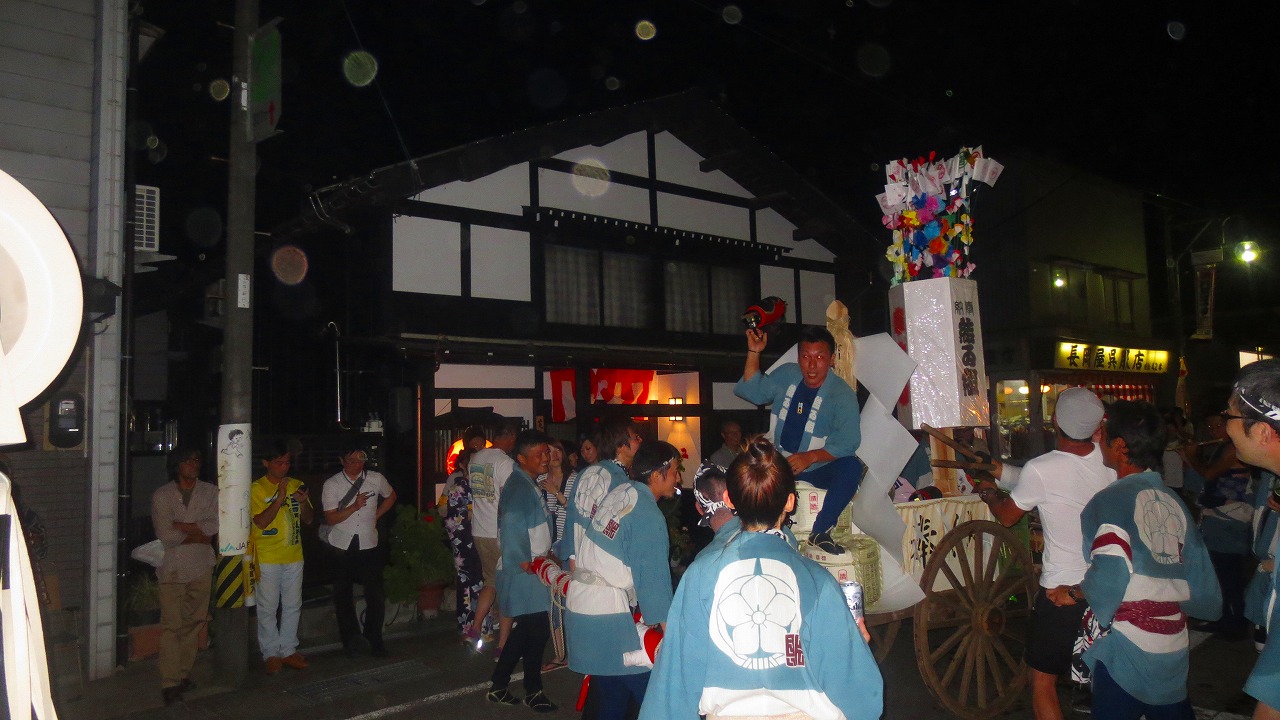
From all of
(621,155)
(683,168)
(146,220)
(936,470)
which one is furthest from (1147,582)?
(683,168)

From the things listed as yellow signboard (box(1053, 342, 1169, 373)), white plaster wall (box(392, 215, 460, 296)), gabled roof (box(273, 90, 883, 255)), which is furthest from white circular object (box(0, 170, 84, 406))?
yellow signboard (box(1053, 342, 1169, 373))

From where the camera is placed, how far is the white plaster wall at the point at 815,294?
1634 cm

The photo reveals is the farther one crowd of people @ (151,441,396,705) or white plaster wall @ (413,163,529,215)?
white plaster wall @ (413,163,529,215)

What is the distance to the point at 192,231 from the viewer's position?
11.2 meters

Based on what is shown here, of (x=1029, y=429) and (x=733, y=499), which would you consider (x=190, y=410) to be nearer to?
(x=733, y=499)

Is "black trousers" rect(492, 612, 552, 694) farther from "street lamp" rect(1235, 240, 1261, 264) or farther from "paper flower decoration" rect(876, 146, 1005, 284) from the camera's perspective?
"street lamp" rect(1235, 240, 1261, 264)

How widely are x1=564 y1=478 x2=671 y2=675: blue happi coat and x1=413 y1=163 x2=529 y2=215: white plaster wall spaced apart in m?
8.06

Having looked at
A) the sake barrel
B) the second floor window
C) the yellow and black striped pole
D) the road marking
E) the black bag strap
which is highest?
the second floor window

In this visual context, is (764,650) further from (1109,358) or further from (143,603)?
(1109,358)

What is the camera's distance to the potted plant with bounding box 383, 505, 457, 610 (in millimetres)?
8781

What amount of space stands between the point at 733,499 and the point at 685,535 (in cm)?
755

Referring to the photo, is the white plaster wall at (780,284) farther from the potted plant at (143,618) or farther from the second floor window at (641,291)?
the potted plant at (143,618)

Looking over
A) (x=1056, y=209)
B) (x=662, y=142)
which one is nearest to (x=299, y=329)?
(x=662, y=142)

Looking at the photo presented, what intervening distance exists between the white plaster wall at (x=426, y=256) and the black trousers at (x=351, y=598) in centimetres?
425
